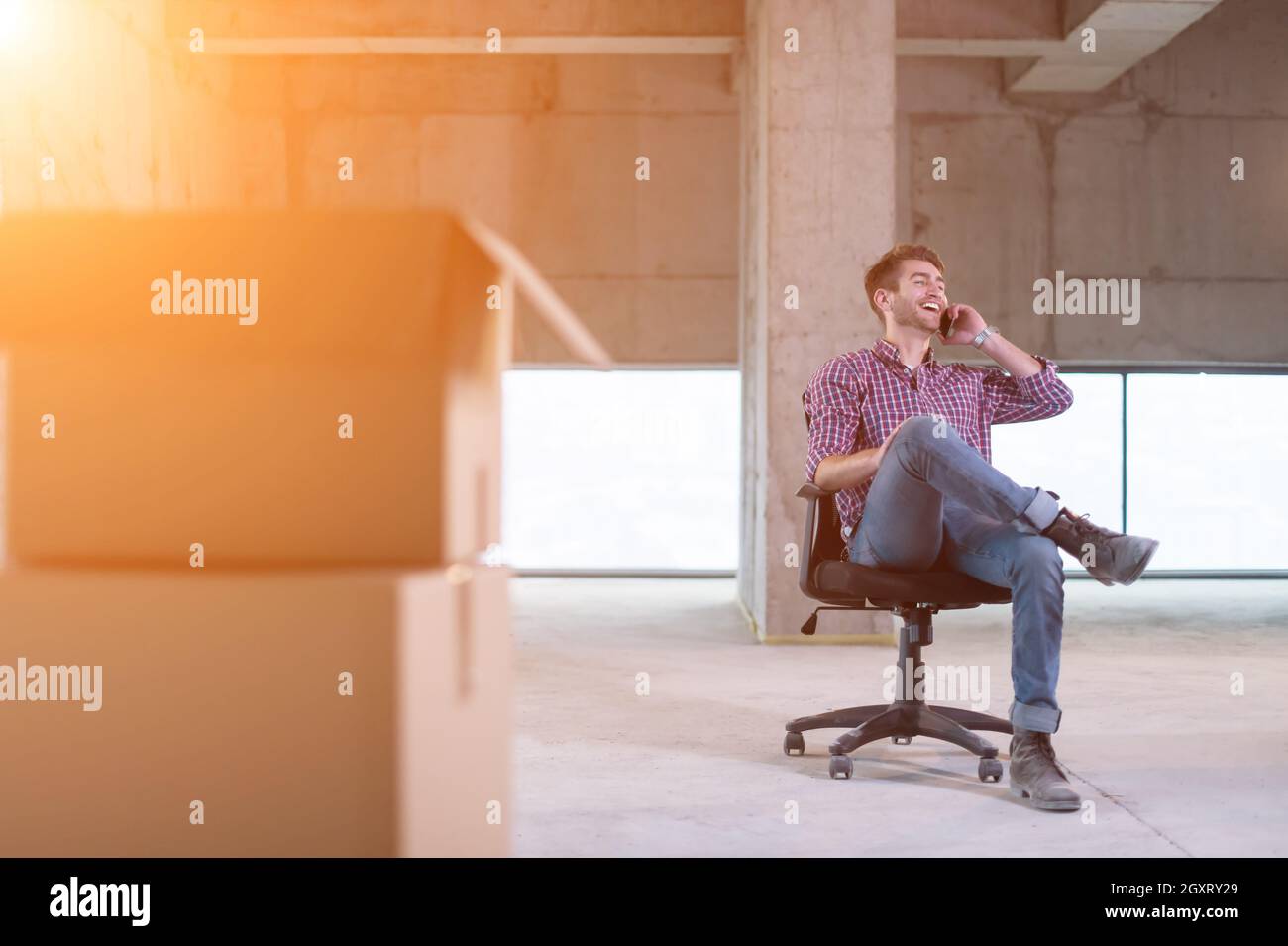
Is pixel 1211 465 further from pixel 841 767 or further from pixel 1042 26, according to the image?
pixel 841 767

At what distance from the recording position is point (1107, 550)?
7.93 feet

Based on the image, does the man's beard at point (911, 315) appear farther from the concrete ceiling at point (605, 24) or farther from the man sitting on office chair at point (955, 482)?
the concrete ceiling at point (605, 24)

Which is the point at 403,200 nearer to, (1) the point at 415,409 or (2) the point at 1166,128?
(2) the point at 1166,128

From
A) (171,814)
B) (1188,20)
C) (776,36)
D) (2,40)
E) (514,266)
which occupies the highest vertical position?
(1188,20)

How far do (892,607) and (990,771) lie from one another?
17.1 inches

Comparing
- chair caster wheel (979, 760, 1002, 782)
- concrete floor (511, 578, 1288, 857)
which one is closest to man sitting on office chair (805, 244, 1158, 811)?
chair caster wheel (979, 760, 1002, 782)

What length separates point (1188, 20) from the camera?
6633 millimetres

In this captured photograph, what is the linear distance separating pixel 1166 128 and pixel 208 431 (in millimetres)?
8462

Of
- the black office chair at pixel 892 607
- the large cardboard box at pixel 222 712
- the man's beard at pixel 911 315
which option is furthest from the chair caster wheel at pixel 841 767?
the large cardboard box at pixel 222 712

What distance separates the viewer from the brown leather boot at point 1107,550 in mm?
2400

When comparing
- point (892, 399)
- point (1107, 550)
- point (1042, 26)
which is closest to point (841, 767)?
point (1107, 550)

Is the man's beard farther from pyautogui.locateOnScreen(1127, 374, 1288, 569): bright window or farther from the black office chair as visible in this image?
pyautogui.locateOnScreen(1127, 374, 1288, 569): bright window
